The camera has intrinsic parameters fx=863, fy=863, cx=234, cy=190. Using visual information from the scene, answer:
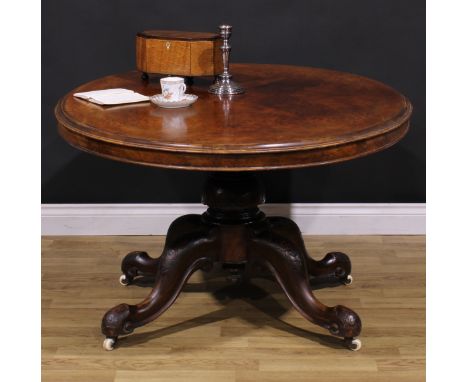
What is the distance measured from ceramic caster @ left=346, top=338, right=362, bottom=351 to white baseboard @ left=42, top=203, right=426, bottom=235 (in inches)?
39.2

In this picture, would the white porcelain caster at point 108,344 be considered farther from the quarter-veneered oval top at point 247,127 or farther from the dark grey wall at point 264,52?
the dark grey wall at point 264,52

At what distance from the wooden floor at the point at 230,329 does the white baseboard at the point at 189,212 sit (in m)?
0.15

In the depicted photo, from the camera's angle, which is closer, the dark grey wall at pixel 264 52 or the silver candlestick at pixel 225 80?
the silver candlestick at pixel 225 80

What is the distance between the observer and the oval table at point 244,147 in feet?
7.43

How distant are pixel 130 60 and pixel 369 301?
138 cm

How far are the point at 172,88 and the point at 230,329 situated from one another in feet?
2.84

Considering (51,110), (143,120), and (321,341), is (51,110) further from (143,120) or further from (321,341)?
(321,341)

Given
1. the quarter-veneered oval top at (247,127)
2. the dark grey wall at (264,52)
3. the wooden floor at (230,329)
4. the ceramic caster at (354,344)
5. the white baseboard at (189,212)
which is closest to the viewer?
the quarter-veneered oval top at (247,127)

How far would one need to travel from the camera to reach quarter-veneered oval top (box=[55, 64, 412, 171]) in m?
2.24

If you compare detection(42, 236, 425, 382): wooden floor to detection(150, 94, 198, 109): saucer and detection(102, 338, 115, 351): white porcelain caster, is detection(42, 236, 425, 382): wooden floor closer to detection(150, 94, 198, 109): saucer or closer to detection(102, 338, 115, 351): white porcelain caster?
detection(102, 338, 115, 351): white porcelain caster

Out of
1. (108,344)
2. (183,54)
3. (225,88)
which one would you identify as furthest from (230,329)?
(183,54)

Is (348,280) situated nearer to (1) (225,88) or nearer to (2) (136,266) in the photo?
(2) (136,266)

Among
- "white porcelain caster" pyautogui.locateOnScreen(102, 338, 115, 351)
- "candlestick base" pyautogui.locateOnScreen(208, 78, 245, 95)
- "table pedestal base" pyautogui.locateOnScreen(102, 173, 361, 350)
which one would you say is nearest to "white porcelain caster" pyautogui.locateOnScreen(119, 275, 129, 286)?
"table pedestal base" pyautogui.locateOnScreen(102, 173, 361, 350)

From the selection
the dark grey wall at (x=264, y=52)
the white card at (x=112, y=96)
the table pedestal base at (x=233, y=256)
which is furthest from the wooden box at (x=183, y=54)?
the dark grey wall at (x=264, y=52)
